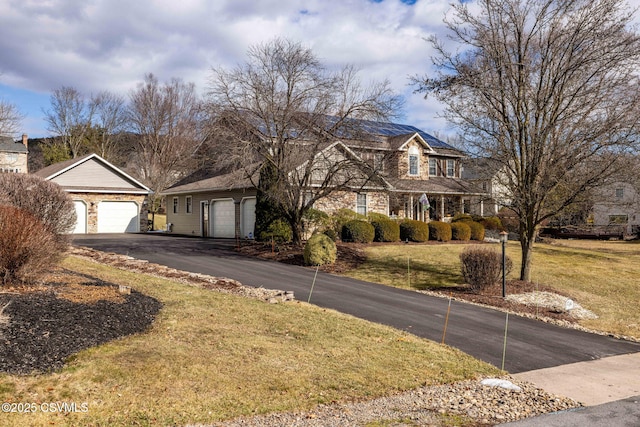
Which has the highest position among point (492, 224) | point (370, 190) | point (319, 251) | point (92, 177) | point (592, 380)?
point (92, 177)

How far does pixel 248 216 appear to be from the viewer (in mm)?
28031

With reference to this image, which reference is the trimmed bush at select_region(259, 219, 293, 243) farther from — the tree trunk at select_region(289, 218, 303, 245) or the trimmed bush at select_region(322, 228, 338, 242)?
the trimmed bush at select_region(322, 228, 338, 242)

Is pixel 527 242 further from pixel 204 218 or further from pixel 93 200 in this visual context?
pixel 93 200

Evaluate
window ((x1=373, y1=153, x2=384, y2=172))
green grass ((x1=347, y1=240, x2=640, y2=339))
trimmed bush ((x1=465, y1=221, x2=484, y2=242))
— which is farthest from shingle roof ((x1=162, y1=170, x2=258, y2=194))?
trimmed bush ((x1=465, y1=221, x2=484, y2=242))

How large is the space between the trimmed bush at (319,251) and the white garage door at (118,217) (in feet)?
59.7

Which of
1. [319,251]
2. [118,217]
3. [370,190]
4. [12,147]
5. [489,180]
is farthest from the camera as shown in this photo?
[12,147]

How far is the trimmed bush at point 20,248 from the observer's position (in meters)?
9.07

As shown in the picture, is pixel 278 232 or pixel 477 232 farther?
pixel 477 232

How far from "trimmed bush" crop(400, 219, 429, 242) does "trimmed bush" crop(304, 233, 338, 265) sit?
855 centimetres

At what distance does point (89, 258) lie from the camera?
693 inches

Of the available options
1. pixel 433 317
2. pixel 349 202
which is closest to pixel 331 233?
pixel 349 202

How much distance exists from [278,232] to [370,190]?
5.41m

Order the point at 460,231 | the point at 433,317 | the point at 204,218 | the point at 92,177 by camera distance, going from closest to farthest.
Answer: the point at 433,317, the point at 460,231, the point at 204,218, the point at 92,177

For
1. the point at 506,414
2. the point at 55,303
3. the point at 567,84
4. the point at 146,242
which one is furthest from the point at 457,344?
the point at 146,242
